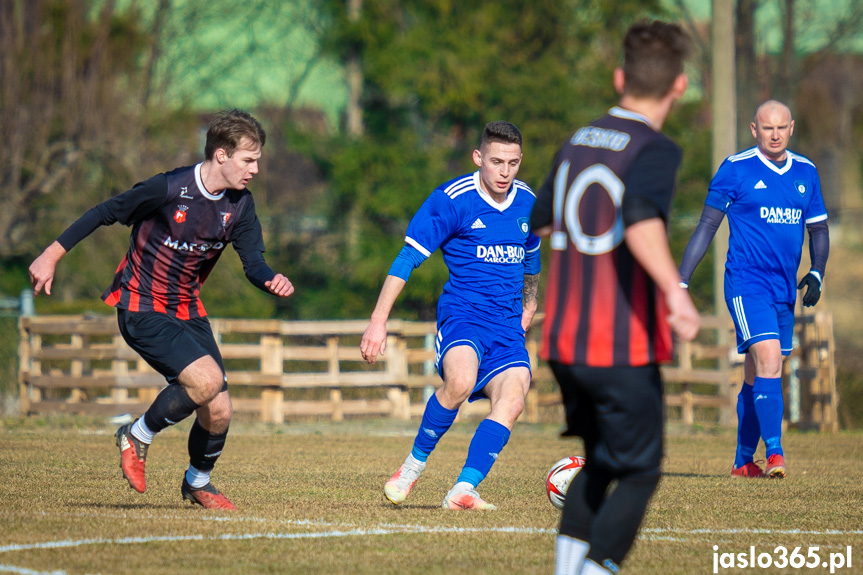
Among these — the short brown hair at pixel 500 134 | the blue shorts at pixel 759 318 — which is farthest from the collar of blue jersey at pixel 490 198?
the blue shorts at pixel 759 318

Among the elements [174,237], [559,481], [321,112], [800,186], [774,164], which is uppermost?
[321,112]

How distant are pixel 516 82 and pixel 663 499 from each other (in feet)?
62.5

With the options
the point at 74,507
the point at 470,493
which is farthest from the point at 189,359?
the point at 470,493

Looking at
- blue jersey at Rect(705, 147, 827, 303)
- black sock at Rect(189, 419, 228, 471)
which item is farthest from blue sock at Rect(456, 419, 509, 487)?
blue jersey at Rect(705, 147, 827, 303)

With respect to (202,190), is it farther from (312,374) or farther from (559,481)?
(312,374)

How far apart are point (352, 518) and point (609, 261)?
243 cm

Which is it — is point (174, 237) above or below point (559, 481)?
above

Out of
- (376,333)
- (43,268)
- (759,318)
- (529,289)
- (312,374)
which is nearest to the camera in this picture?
(43,268)

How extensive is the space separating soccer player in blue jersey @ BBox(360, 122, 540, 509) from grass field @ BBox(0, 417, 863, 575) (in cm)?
40

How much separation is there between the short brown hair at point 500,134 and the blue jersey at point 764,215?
2173mm

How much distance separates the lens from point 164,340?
5.85 meters

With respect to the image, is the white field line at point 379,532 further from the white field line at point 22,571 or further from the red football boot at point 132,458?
the white field line at point 22,571

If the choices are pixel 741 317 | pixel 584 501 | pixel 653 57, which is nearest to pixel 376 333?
pixel 584 501

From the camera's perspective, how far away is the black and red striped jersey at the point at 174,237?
5.84 meters
